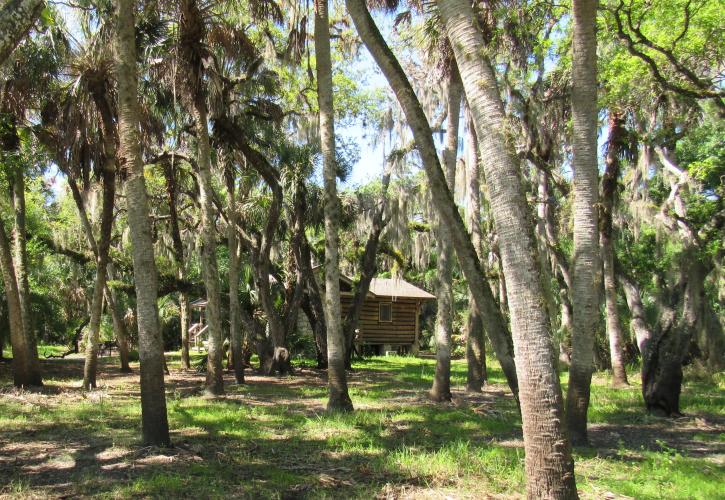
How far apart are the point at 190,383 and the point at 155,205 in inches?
318

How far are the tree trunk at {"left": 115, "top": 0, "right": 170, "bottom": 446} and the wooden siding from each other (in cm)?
2312

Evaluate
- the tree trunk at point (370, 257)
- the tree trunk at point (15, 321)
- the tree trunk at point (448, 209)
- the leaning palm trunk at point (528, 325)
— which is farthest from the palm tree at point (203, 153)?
the leaning palm trunk at point (528, 325)

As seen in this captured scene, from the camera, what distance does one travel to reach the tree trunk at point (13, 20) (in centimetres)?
469

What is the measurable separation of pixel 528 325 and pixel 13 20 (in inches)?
187

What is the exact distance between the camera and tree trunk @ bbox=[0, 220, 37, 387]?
39.0ft

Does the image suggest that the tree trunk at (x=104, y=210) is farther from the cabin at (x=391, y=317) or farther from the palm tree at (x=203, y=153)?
the cabin at (x=391, y=317)

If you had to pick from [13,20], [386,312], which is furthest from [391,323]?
[13,20]

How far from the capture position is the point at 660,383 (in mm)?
10242

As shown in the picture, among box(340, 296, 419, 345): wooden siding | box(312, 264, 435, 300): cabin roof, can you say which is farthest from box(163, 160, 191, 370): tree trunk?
box(340, 296, 419, 345): wooden siding

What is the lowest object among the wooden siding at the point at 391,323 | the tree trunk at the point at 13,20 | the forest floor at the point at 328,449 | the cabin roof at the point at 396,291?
the forest floor at the point at 328,449

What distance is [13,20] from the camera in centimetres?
472

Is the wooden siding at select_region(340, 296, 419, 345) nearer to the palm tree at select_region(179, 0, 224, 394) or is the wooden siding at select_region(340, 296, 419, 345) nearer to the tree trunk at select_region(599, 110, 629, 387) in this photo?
the tree trunk at select_region(599, 110, 629, 387)

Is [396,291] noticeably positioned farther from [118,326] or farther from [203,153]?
[203,153]

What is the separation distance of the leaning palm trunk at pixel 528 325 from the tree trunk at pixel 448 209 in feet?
4.86
